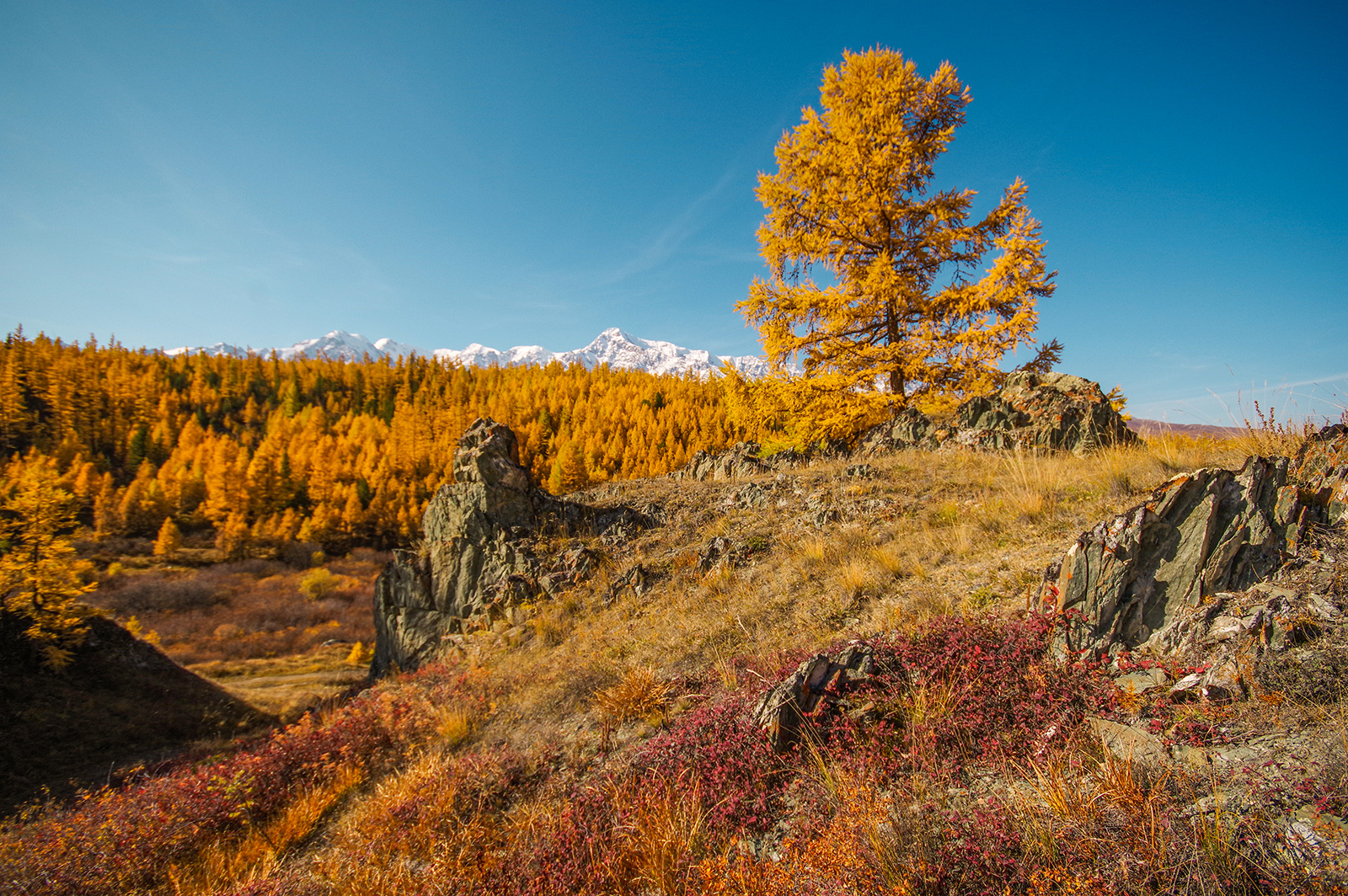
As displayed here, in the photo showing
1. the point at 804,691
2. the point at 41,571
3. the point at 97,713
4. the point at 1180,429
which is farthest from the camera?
the point at 41,571

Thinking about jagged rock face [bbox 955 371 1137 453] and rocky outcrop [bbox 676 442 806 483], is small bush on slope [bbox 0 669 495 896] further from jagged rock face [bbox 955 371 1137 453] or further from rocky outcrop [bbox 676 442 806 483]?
jagged rock face [bbox 955 371 1137 453]

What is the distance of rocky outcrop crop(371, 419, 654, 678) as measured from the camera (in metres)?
10.6

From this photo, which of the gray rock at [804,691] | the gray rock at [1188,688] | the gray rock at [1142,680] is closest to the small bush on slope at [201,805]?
the gray rock at [804,691]

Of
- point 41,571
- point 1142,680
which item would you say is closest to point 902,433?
point 1142,680

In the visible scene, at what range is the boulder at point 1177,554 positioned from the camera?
3.85 metres

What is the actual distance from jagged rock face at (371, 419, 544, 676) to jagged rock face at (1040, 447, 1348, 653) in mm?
9203

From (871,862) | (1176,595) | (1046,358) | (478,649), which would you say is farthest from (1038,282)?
(478,649)

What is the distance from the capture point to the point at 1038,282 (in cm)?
1198

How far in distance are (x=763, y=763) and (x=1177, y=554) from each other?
3918mm

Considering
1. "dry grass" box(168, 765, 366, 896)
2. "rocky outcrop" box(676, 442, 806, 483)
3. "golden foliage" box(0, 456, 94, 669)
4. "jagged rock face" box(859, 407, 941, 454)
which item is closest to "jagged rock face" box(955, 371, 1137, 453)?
"jagged rock face" box(859, 407, 941, 454)

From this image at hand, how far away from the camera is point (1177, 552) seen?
4102 millimetres

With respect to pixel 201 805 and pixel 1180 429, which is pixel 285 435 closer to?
pixel 201 805

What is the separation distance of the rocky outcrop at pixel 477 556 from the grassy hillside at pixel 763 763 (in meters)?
1.70

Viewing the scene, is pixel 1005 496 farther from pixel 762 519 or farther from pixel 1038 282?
pixel 1038 282
